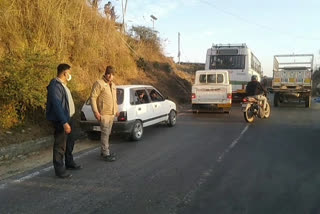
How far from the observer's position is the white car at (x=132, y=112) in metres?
8.19

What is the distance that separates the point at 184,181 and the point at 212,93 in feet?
31.1

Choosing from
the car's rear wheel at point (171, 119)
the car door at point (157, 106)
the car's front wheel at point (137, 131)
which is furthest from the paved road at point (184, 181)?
the car's rear wheel at point (171, 119)

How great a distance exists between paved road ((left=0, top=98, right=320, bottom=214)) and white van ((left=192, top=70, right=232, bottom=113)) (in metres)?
5.82

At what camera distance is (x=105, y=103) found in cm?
649

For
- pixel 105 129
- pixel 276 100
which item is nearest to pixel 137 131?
pixel 105 129

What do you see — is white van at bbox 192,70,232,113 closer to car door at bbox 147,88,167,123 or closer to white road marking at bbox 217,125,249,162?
white road marking at bbox 217,125,249,162

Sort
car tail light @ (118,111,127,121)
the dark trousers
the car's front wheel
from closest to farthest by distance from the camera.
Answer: the dark trousers < car tail light @ (118,111,127,121) < the car's front wheel

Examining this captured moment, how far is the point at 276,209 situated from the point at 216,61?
16.1 m

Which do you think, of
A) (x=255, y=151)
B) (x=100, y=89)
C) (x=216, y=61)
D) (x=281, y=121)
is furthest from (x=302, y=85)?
(x=100, y=89)

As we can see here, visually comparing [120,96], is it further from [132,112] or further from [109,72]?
[109,72]

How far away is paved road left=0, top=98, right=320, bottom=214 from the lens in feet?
13.8

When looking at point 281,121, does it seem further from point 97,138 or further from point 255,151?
point 97,138

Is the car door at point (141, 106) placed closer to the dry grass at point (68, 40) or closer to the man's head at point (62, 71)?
the dry grass at point (68, 40)

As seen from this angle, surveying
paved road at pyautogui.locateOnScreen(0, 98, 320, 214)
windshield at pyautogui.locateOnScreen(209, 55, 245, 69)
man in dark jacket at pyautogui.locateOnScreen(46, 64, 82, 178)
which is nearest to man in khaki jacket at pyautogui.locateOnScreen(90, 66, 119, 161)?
paved road at pyautogui.locateOnScreen(0, 98, 320, 214)
